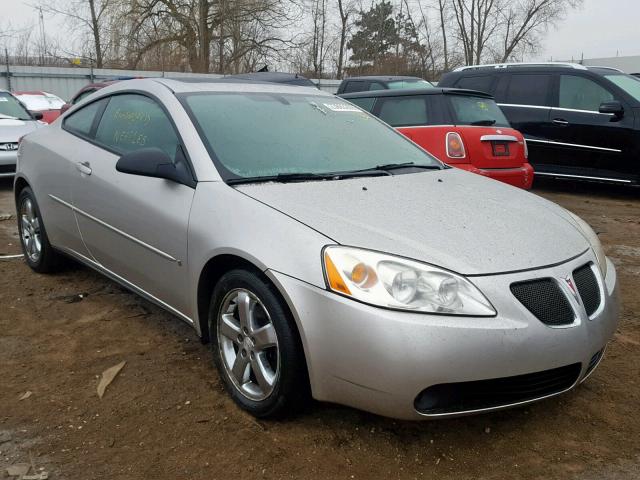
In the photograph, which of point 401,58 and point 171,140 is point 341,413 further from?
point 401,58

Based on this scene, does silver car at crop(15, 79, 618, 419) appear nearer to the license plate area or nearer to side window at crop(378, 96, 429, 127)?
the license plate area

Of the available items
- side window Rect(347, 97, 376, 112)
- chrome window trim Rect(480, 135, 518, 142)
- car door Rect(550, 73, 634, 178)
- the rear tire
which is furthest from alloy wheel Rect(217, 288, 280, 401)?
car door Rect(550, 73, 634, 178)

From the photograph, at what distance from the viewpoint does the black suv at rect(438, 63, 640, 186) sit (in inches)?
316

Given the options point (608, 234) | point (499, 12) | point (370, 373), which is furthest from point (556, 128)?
point (499, 12)

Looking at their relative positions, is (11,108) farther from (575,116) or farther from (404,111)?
(575,116)

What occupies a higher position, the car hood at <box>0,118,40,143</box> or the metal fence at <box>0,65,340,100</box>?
the metal fence at <box>0,65,340,100</box>

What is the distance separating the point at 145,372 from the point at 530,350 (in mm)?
1885

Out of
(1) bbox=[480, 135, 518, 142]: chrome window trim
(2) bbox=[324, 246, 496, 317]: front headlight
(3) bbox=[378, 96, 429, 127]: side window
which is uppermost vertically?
(3) bbox=[378, 96, 429, 127]: side window

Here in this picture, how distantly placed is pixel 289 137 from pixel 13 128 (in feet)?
23.8

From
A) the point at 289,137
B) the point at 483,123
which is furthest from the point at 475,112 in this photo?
the point at 289,137

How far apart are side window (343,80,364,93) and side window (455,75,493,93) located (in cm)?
Answer: 241

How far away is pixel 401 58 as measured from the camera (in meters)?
36.7

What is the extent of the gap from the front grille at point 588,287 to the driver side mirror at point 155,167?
69.3 inches

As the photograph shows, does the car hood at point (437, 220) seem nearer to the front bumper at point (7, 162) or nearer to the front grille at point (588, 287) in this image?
the front grille at point (588, 287)
